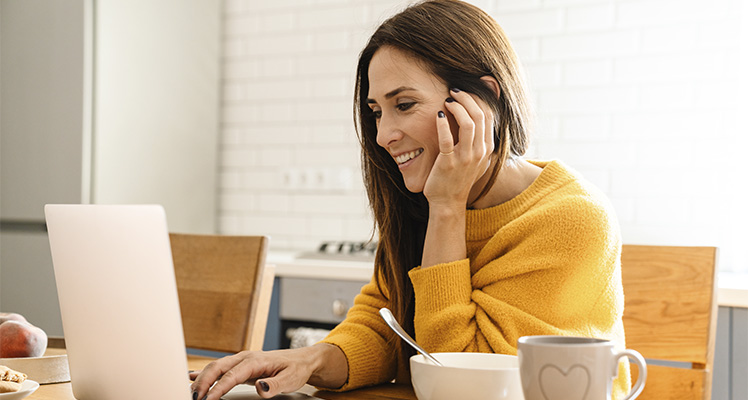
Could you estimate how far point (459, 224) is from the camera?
4.08ft

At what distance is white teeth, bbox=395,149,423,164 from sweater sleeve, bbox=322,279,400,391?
23 cm

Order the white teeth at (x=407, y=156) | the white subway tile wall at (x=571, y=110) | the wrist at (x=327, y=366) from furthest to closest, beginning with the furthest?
the white subway tile wall at (x=571, y=110) < the white teeth at (x=407, y=156) < the wrist at (x=327, y=366)

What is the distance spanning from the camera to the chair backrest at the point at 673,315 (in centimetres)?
122

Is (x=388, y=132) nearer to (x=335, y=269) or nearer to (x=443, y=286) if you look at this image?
(x=443, y=286)

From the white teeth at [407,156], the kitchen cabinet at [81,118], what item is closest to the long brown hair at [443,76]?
the white teeth at [407,156]

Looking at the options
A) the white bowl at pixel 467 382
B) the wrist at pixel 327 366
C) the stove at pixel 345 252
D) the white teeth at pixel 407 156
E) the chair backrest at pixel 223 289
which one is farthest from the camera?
the stove at pixel 345 252

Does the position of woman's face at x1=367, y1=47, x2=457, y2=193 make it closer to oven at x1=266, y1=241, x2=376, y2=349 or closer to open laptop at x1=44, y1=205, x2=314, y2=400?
open laptop at x1=44, y1=205, x2=314, y2=400

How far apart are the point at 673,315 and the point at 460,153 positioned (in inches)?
17.5

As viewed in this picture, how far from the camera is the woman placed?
3.75 ft

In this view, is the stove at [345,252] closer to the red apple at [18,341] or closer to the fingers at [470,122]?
the fingers at [470,122]

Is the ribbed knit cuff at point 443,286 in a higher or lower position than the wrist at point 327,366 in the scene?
higher

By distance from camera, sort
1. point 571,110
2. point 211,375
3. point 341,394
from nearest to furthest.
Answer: point 211,375, point 341,394, point 571,110

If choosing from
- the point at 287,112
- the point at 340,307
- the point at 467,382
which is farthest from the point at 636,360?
the point at 287,112

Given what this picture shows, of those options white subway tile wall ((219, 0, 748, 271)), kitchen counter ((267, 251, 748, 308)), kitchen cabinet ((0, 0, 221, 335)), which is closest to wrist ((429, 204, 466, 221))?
kitchen counter ((267, 251, 748, 308))
